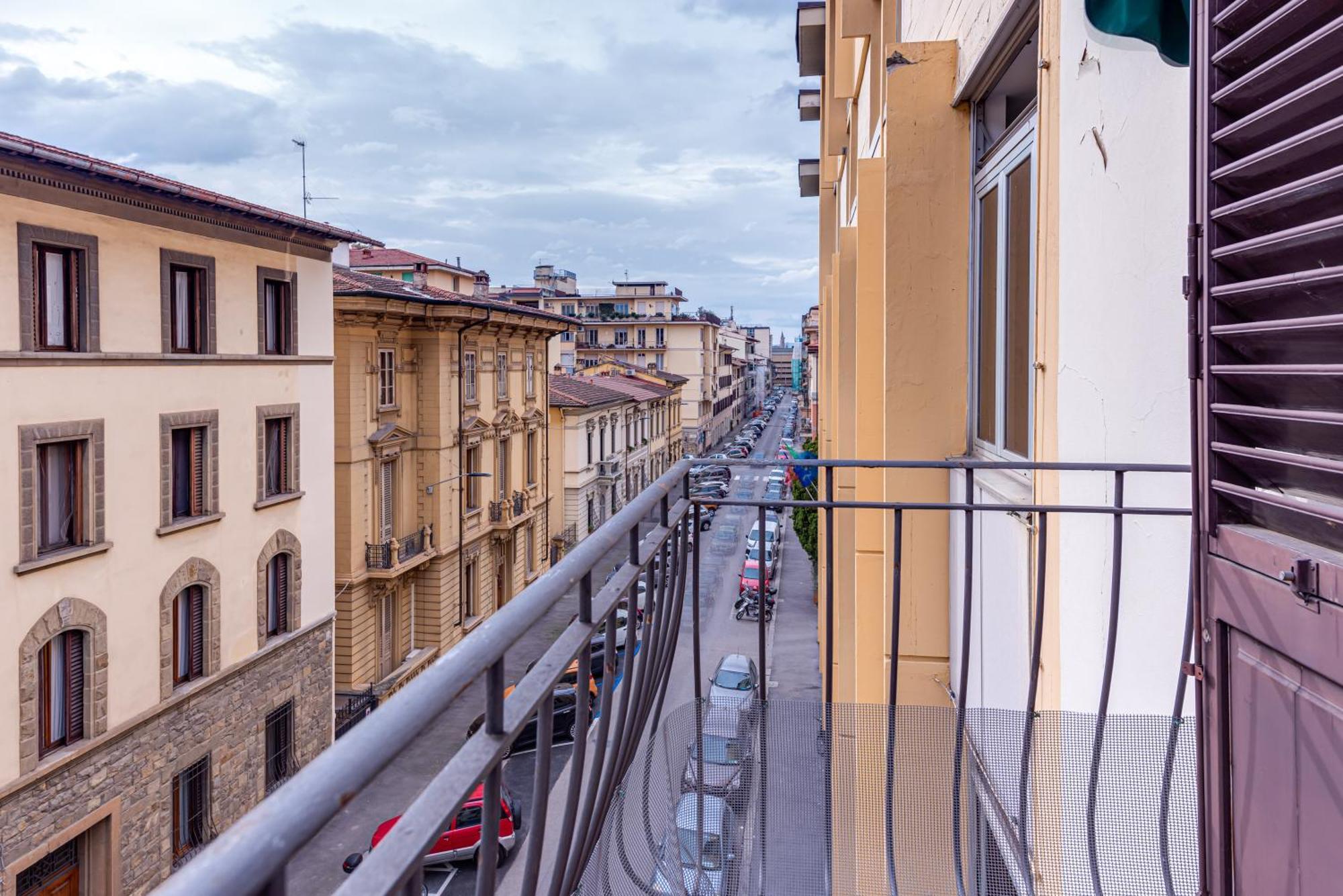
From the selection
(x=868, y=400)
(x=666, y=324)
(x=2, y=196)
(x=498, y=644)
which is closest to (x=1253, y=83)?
(x=498, y=644)

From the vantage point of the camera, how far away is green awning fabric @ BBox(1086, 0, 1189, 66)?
156cm

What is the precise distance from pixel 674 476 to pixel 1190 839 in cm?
135

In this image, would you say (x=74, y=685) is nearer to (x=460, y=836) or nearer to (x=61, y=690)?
(x=61, y=690)

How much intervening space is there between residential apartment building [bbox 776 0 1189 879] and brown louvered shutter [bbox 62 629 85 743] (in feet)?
34.6

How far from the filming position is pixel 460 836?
1.16 metres

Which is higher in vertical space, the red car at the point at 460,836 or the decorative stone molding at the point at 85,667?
Answer: the red car at the point at 460,836

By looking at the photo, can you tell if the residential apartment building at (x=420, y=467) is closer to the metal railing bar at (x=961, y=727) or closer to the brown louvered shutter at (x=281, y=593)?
the brown louvered shutter at (x=281, y=593)

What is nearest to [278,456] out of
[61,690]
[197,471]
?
[197,471]

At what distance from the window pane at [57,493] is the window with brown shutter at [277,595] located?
13.4ft

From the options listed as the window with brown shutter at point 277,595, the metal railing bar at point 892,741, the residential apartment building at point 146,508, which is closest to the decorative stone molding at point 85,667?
the residential apartment building at point 146,508

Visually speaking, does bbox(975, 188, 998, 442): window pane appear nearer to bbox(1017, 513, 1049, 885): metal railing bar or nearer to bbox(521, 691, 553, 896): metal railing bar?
bbox(1017, 513, 1049, 885): metal railing bar

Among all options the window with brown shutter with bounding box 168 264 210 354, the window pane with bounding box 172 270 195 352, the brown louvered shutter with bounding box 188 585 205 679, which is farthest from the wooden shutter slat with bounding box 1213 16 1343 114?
the brown louvered shutter with bounding box 188 585 205 679

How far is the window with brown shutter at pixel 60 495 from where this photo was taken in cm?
1102

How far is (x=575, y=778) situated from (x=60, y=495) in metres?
12.2
